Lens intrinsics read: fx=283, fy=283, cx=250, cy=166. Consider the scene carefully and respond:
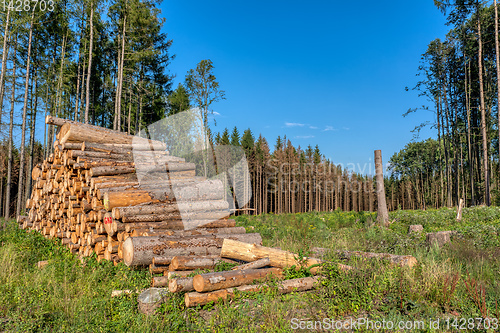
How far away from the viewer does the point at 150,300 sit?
4.31 meters

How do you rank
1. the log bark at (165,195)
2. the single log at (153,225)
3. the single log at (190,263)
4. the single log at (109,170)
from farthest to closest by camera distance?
1. the single log at (109,170)
2. the log bark at (165,195)
3. the single log at (153,225)
4. the single log at (190,263)

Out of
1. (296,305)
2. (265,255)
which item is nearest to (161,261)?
(265,255)

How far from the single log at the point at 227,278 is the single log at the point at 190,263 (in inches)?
39.7

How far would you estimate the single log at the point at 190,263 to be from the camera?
5.34 meters

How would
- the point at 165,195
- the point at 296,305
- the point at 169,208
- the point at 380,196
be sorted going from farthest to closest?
the point at 380,196 < the point at 165,195 < the point at 169,208 < the point at 296,305

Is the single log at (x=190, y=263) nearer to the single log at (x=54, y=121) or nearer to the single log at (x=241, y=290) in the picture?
the single log at (x=241, y=290)

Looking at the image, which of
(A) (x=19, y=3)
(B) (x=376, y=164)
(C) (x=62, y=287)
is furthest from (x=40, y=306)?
(A) (x=19, y=3)

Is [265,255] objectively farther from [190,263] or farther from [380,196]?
[380,196]

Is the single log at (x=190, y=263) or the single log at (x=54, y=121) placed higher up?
the single log at (x=54, y=121)

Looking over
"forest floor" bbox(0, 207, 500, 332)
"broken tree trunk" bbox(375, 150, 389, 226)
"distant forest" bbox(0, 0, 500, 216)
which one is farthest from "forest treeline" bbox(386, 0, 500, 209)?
"forest floor" bbox(0, 207, 500, 332)

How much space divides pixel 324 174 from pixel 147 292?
1761 inches

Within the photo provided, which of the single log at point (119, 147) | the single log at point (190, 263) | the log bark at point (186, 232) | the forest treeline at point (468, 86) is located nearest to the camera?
the single log at point (190, 263)

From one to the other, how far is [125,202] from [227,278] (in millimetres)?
3723

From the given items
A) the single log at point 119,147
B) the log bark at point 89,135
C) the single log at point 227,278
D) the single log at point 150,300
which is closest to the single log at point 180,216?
the single log at point 150,300
